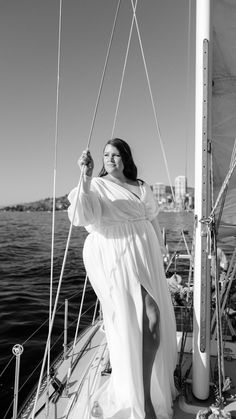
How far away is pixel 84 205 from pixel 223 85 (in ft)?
4.57

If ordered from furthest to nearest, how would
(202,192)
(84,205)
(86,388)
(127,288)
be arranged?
(86,388)
(202,192)
(127,288)
(84,205)

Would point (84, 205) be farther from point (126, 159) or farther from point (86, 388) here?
point (86, 388)

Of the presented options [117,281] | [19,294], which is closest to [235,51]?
[117,281]

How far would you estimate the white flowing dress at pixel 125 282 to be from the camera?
6.23 ft

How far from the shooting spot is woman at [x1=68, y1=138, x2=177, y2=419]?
189cm

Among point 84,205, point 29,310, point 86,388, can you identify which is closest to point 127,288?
point 84,205

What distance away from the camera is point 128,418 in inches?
74.5

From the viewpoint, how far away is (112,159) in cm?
211

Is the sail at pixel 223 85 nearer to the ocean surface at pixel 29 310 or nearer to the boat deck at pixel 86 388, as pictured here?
the boat deck at pixel 86 388

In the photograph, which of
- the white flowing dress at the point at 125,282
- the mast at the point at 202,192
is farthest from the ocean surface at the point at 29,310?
the mast at the point at 202,192

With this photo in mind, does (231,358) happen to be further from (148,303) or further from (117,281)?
(117,281)

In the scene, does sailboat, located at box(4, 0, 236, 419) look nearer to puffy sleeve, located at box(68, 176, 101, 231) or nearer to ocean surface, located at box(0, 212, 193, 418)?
ocean surface, located at box(0, 212, 193, 418)

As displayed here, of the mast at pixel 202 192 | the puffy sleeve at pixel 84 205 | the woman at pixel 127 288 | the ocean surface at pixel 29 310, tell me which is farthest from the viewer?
the ocean surface at pixel 29 310

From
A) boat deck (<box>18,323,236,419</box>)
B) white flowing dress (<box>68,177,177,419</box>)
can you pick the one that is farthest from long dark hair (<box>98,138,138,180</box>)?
boat deck (<box>18,323,236,419</box>)
